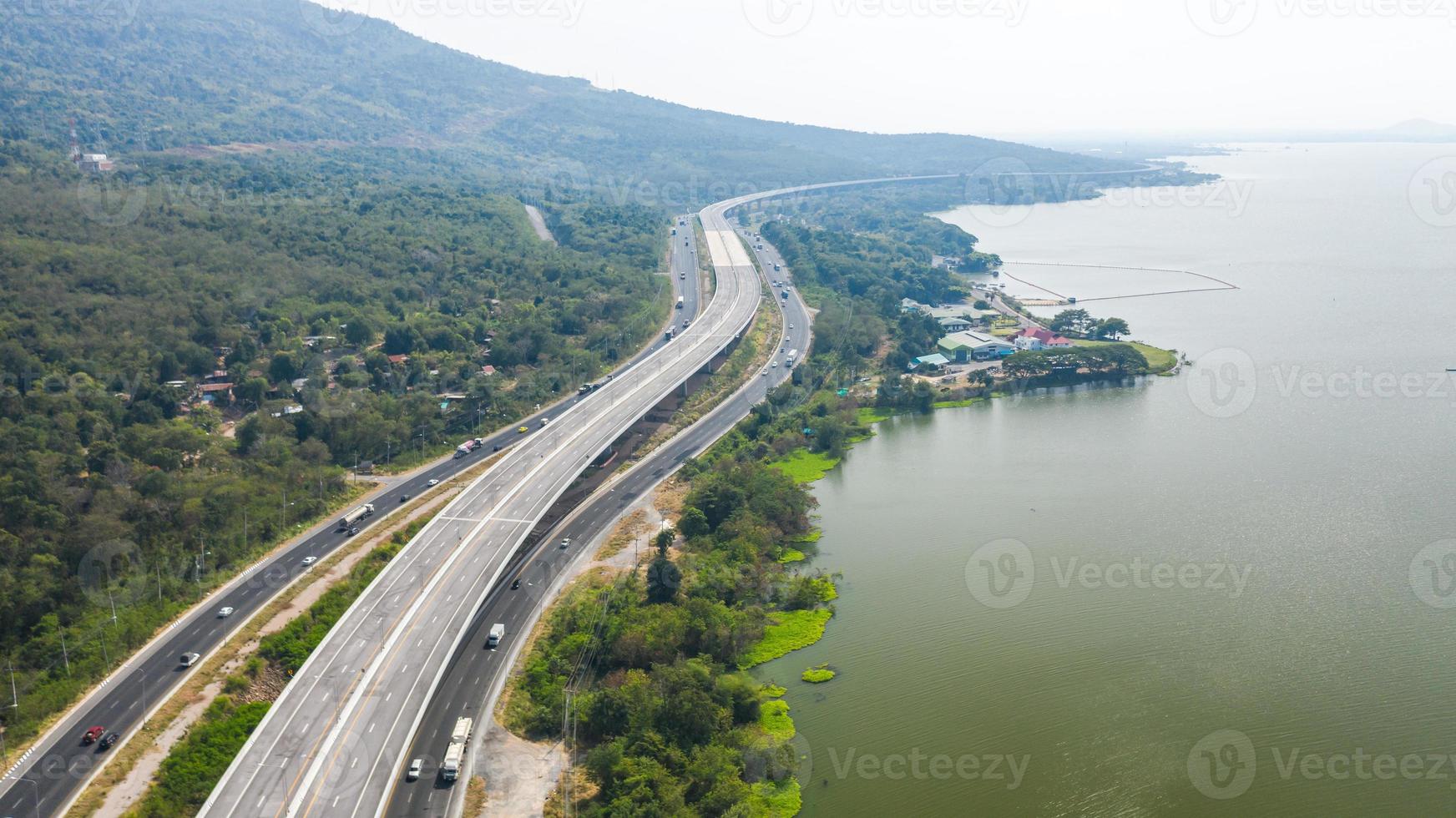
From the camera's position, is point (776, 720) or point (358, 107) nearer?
point (776, 720)

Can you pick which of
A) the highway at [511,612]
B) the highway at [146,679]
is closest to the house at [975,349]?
the highway at [511,612]

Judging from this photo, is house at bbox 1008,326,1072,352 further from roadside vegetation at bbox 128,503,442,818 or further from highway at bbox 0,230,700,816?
roadside vegetation at bbox 128,503,442,818

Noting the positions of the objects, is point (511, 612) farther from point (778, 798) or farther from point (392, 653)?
point (778, 798)

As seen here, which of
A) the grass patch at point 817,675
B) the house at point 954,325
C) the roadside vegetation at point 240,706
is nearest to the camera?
the roadside vegetation at point 240,706

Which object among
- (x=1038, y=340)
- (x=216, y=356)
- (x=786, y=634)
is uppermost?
(x=216, y=356)

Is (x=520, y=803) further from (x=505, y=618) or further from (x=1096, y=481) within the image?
(x=1096, y=481)

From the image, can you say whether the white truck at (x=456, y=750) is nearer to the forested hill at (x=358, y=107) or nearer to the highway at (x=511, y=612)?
the highway at (x=511, y=612)

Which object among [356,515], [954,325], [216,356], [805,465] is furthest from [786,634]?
[954,325]
